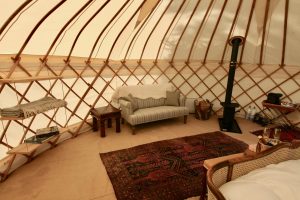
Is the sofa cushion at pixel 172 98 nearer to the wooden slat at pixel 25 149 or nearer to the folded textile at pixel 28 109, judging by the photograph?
the folded textile at pixel 28 109

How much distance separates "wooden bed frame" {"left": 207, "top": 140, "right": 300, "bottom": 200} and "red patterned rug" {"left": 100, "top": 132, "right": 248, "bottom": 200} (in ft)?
1.74

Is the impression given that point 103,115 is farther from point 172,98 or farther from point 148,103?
point 172,98

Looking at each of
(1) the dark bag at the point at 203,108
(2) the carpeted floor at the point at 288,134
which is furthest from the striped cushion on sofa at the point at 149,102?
(2) the carpeted floor at the point at 288,134

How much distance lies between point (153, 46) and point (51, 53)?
6.26 feet

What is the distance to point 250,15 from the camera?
121 inches

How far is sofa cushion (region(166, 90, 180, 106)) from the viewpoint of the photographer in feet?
13.2

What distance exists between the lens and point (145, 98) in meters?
3.92

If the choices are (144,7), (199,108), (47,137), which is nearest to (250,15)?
(144,7)

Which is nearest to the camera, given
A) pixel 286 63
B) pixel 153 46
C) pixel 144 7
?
pixel 144 7

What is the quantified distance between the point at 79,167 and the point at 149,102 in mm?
1836

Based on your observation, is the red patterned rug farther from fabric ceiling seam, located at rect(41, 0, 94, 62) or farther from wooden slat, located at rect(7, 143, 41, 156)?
fabric ceiling seam, located at rect(41, 0, 94, 62)

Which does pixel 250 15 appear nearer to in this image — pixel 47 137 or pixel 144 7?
pixel 144 7

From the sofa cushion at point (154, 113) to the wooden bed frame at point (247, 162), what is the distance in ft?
7.21

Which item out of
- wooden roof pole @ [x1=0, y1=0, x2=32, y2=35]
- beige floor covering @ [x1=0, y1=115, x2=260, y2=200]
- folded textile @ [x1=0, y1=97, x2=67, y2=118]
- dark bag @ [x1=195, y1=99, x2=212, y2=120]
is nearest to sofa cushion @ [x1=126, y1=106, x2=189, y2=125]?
beige floor covering @ [x1=0, y1=115, x2=260, y2=200]
